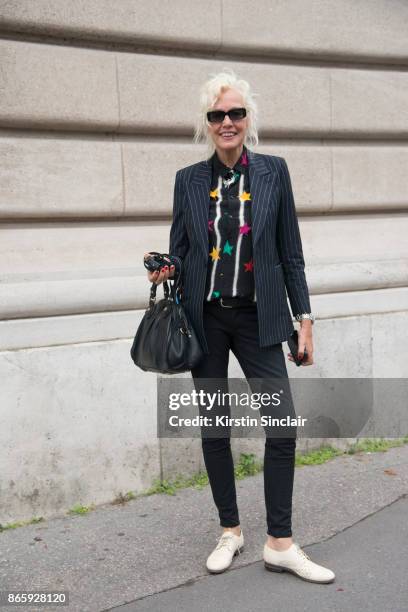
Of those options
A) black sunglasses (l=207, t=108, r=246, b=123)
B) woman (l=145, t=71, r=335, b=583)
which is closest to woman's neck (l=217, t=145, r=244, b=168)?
woman (l=145, t=71, r=335, b=583)

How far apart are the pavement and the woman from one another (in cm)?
18

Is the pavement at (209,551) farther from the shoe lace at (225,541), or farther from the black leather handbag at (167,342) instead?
the black leather handbag at (167,342)

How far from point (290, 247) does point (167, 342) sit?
0.65m

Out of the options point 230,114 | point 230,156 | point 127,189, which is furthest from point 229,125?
point 127,189

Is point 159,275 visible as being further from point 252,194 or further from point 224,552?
point 224,552

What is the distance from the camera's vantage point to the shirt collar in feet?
11.4

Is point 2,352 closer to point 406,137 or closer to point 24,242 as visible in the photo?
point 24,242

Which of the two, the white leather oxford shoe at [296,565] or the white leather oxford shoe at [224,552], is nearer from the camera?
the white leather oxford shoe at [296,565]

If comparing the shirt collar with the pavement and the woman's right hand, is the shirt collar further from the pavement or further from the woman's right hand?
the pavement

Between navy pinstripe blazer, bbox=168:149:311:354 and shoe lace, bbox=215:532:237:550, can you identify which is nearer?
navy pinstripe blazer, bbox=168:149:311:354

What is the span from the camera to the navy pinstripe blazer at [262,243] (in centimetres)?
340

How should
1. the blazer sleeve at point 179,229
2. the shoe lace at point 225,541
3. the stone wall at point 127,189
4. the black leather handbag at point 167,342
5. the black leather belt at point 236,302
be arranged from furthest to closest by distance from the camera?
1. the stone wall at point 127,189
2. the shoe lace at point 225,541
3. the blazer sleeve at point 179,229
4. the black leather belt at point 236,302
5. the black leather handbag at point 167,342

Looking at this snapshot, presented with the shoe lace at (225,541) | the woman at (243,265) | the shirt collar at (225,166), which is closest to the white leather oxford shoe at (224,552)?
the shoe lace at (225,541)

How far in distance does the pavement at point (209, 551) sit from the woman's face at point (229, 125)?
1787mm
